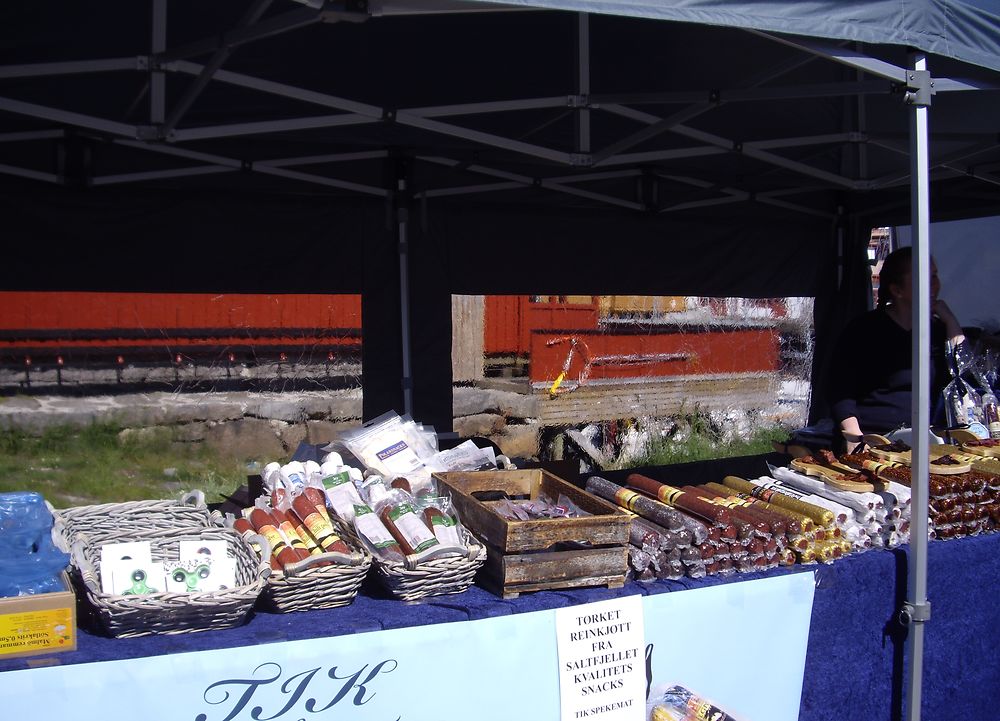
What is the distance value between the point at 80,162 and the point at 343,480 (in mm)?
2510

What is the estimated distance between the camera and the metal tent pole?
232cm

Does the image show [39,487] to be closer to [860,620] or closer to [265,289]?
[265,289]

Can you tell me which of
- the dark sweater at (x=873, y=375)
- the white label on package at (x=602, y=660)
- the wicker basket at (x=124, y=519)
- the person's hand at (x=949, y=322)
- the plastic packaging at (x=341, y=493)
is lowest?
the white label on package at (x=602, y=660)

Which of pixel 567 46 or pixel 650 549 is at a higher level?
pixel 567 46

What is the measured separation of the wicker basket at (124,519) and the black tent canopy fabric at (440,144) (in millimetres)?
1282

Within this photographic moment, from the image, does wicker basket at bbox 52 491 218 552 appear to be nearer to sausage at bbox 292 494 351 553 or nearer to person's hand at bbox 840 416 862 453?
sausage at bbox 292 494 351 553

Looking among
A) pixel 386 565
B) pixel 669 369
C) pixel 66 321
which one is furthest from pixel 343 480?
pixel 669 369

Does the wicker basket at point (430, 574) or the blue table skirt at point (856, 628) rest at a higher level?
the wicker basket at point (430, 574)

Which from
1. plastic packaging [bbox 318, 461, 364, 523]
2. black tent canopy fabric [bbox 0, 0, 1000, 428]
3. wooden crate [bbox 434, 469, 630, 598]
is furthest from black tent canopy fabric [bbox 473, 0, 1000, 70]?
plastic packaging [bbox 318, 461, 364, 523]

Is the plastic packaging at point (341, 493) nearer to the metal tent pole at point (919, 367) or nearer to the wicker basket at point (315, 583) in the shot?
the wicker basket at point (315, 583)

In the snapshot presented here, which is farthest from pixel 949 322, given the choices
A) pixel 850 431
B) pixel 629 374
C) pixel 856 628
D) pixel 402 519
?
pixel 402 519

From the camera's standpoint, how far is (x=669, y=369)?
19.8 ft

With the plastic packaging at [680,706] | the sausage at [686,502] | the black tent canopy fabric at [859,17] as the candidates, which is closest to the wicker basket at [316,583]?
the plastic packaging at [680,706]

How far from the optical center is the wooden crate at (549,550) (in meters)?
2.02
